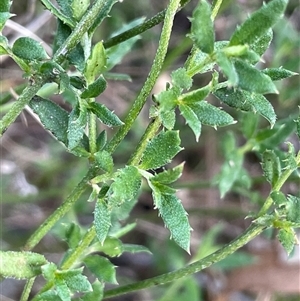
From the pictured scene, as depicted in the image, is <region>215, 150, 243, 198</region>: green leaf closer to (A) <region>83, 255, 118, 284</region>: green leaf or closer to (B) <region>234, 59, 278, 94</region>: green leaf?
(A) <region>83, 255, 118, 284</region>: green leaf

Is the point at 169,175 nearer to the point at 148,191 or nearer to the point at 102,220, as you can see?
the point at 102,220

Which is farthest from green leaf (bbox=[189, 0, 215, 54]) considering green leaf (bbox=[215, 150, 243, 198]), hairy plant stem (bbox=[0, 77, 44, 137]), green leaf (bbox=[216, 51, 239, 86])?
green leaf (bbox=[215, 150, 243, 198])

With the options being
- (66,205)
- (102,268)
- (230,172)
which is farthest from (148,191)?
(66,205)

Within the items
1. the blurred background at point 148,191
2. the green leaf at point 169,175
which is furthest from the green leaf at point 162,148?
the blurred background at point 148,191

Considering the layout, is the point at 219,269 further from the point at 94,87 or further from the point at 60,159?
the point at 94,87

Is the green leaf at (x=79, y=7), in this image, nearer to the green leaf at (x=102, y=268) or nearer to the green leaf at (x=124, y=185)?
the green leaf at (x=124, y=185)
